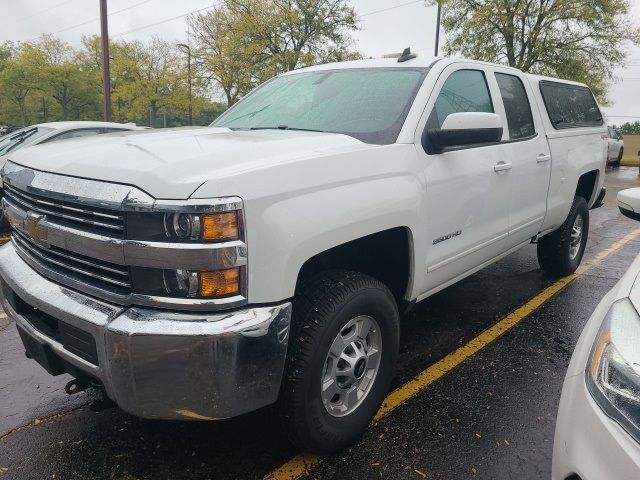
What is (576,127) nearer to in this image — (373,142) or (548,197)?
(548,197)

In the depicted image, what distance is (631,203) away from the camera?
8.66 ft

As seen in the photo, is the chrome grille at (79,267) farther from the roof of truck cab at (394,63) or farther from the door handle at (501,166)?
the door handle at (501,166)

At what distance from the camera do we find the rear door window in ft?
14.8

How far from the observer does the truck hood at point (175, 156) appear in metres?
1.85

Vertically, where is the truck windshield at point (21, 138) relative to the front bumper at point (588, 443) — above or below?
above

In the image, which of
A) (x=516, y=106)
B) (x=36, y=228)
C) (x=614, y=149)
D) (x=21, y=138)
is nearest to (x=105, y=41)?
(x=21, y=138)

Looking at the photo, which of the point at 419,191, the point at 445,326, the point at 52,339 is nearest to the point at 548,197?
the point at 445,326

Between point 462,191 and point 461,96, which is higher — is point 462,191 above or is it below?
below

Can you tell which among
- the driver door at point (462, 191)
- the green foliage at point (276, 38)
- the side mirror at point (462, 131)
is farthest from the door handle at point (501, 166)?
the green foliage at point (276, 38)

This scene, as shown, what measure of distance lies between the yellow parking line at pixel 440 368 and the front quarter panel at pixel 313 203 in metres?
0.92

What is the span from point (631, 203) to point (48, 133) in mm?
7505

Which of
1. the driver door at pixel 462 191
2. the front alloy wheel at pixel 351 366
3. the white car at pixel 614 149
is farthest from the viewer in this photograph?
Result: the white car at pixel 614 149

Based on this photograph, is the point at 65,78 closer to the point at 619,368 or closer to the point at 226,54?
the point at 226,54

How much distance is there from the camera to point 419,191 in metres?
2.65
